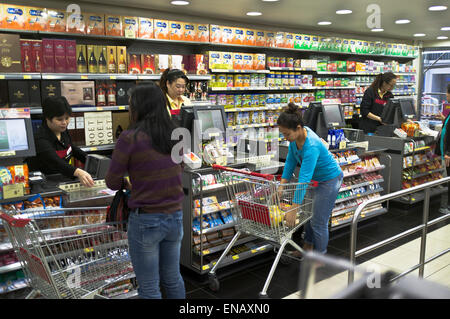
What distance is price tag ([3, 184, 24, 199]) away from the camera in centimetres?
283

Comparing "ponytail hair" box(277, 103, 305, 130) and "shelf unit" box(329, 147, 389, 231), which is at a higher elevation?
"ponytail hair" box(277, 103, 305, 130)

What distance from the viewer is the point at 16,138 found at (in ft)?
9.84

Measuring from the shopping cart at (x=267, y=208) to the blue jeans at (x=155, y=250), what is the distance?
945 mm

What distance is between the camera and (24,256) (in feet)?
8.23

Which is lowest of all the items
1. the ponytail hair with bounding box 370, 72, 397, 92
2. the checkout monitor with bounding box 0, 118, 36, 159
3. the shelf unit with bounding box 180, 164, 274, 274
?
the shelf unit with bounding box 180, 164, 274, 274

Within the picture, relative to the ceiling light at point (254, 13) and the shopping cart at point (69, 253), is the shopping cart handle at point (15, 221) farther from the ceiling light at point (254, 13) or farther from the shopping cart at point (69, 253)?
the ceiling light at point (254, 13)

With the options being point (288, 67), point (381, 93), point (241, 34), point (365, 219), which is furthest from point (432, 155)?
point (241, 34)

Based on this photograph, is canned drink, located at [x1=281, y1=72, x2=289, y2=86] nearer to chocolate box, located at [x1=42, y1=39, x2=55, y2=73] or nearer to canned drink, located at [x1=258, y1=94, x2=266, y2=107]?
canned drink, located at [x1=258, y1=94, x2=266, y2=107]

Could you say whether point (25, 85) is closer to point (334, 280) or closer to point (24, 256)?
point (24, 256)

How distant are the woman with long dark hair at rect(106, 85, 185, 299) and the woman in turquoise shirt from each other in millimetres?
1243

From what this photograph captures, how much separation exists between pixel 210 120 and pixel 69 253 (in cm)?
190

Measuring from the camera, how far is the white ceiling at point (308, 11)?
20.7 ft

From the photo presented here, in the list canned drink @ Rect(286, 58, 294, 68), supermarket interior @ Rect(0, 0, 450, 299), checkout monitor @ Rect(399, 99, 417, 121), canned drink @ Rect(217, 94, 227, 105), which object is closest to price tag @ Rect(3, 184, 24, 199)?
supermarket interior @ Rect(0, 0, 450, 299)
